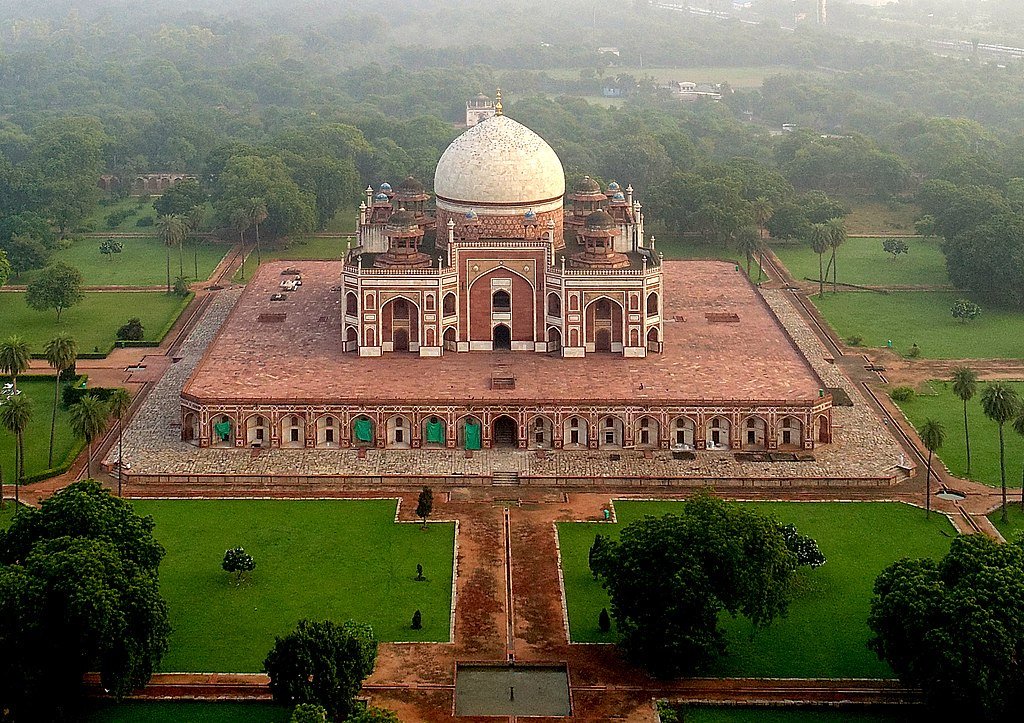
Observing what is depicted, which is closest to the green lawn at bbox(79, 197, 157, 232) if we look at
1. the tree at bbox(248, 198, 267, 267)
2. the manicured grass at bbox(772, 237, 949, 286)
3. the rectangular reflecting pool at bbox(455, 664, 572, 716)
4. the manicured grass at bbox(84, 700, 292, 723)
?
the tree at bbox(248, 198, 267, 267)

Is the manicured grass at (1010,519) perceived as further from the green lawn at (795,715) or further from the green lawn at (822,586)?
the green lawn at (795,715)

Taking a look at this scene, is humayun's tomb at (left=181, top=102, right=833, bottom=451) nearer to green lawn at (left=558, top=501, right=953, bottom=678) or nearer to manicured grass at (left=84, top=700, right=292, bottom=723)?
green lawn at (left=558, top=501, right=953, bottom=678)

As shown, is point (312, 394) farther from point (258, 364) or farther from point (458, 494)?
point (458, 494)

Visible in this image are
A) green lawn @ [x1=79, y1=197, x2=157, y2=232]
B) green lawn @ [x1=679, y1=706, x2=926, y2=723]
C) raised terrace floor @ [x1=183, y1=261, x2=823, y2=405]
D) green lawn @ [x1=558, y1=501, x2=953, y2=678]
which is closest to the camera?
green lawn @ [x1=679, y1=706, x2=926, y2=723]

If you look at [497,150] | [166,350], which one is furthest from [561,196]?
[166,350]

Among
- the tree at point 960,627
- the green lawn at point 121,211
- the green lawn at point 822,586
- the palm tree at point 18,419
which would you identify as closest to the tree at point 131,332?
the palm tree at point 18,419

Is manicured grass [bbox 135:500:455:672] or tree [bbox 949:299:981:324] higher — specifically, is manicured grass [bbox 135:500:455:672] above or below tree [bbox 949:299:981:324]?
below
